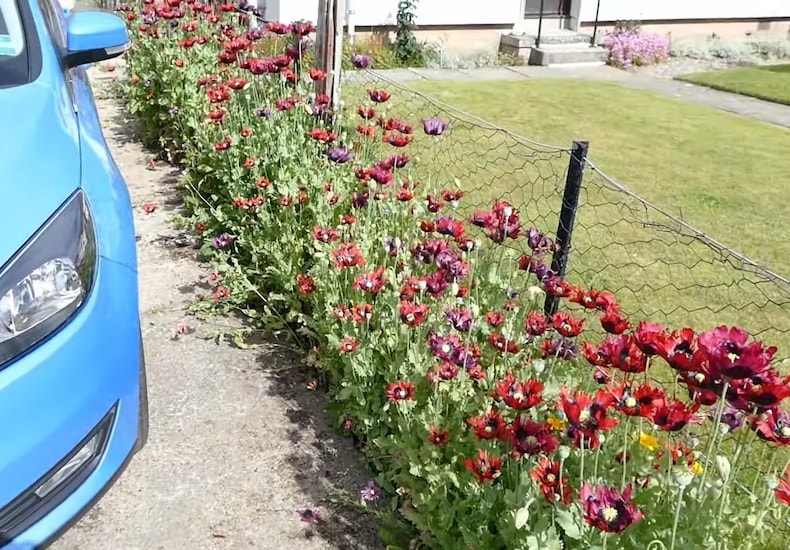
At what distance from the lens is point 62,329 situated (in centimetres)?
200

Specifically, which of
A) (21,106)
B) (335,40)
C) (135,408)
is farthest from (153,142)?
(135,408)

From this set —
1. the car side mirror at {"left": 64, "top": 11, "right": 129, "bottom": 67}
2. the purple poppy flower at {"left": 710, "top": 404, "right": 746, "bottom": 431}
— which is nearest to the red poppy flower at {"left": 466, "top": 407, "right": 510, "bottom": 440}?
the purple poppy flower at {"left": 710, "top": 404, "right": 746, "bottom": 431}

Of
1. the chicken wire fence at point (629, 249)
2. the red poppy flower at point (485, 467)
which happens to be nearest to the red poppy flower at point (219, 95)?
the chicken wire fence at point (629, 249)

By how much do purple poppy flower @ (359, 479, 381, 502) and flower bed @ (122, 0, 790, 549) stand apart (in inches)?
2.0

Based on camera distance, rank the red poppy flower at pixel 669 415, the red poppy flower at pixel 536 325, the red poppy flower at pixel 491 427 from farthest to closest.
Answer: the red poppy flower at pixel 536 325 → the red poppy flower at pixel 491 427 → the red poppy flower at pixel 669 415

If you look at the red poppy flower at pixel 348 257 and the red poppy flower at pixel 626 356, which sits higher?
the red poppy flower at pixel 626 356

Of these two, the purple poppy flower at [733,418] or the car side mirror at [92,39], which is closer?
the purple poppy flower at [733,418]

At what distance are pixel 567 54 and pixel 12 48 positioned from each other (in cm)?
1097

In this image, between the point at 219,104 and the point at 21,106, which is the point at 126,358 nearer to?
the point at 21,106

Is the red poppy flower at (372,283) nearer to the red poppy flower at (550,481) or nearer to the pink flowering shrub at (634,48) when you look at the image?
the red poppy flower at (550,481)

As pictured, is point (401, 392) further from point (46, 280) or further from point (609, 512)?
point (46, 280)

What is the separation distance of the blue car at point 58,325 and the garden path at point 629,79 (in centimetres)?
836

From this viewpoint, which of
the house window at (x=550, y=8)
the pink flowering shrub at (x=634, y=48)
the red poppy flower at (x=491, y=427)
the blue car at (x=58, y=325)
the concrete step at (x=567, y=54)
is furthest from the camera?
the house window at (x=550, y=8)

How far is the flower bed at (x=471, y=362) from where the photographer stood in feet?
5.83
